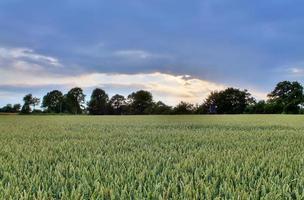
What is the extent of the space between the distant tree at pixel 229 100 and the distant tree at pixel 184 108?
34.6 ft

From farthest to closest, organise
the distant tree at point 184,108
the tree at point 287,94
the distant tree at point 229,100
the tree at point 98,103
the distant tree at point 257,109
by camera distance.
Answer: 1. the tree at point 98,103
2. the tree at point 287,94
3. the distant tree at point 229,100
4. the distant tree at point 257,109
5. the distant tree at point 184,108

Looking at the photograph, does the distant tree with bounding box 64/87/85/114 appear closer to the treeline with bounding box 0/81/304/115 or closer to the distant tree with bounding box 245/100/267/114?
the treeline with bounding box 0/81/304/115

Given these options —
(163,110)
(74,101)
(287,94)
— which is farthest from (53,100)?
(287,94)

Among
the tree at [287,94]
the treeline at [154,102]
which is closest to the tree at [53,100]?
the treeline at [154,102]

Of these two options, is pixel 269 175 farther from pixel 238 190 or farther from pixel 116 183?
pixel 116 183

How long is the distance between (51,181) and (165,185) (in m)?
0.75

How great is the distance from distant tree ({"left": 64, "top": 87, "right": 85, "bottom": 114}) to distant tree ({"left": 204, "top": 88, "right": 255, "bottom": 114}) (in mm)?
24044

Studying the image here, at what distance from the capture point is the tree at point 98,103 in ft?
258

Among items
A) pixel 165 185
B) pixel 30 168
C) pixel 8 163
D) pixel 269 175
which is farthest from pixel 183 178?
pixel 8 163

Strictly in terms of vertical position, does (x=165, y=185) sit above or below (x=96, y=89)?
below

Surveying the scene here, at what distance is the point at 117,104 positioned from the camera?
84188 mm

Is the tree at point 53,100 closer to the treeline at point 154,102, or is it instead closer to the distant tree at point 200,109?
the treeline at point 154,102

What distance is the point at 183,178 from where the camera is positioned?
254cm

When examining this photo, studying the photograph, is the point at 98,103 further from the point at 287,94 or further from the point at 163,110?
the point at 287,94
